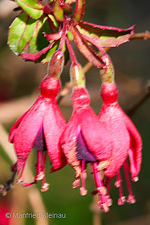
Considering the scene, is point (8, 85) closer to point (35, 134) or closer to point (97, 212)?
point (97, 212)

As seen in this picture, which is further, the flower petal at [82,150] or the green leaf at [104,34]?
the green leaf at [104,34]

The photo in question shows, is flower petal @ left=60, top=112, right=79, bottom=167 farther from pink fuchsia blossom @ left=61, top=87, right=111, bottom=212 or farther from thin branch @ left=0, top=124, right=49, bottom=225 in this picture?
thin branch @ left=0, top=124, right=49, bottom=225

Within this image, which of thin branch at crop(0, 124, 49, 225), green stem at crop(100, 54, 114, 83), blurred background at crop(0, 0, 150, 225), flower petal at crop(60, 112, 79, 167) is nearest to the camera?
flower petal at crop(60, 112, 79, 167)

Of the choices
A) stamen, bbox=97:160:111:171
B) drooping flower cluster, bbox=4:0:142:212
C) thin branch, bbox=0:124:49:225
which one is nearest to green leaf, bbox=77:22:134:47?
drooping flower cluster, bbox=4:0:142:212

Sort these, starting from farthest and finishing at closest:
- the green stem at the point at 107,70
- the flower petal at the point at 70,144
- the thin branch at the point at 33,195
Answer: the thin branch at the point at 33,195 < the green stem at the point at 107,70 < the flower petal at the point at 70,144

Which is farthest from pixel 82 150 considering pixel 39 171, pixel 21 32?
pixel 21 32

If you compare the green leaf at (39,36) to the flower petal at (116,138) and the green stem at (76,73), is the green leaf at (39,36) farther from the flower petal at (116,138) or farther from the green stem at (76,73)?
the flower petal at (116,138)

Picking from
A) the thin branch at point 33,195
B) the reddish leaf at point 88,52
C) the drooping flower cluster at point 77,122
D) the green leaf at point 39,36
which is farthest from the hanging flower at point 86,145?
the thin branch at point 33,195

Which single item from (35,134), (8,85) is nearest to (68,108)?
(8,85)
